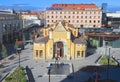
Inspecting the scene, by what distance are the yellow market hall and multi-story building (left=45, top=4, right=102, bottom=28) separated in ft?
230

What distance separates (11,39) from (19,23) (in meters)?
18.2

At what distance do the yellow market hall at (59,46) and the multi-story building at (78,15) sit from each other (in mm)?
69987

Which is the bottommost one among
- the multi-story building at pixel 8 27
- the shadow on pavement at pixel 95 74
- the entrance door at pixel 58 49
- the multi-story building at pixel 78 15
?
the shadow on pavement at pixel 95 74

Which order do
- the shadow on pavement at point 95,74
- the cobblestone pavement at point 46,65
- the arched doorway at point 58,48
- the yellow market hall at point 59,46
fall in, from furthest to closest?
the arched doorway at point 58,48
the yellow market hall at point 59,46
the cobblestone pavement at point 46,65
the shadow on pavement at point 95,74

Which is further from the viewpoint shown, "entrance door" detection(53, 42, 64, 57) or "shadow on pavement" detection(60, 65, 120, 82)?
"entrance door" detection(53, 42, 64, 57)

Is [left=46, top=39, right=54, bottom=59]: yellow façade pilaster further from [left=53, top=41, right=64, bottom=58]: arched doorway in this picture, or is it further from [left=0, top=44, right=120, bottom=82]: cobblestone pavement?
[left=0, top=44, right=120, bottom=82]: cobblestone pavement

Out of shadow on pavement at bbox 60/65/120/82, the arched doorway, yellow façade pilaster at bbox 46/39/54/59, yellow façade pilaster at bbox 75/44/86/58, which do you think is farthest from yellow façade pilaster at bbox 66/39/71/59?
shadow on pavement at bbox 60/65/120/82

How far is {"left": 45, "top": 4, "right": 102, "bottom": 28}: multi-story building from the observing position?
132625mm

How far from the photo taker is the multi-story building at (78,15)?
5221 inches

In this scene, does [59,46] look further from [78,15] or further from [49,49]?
[78,15]

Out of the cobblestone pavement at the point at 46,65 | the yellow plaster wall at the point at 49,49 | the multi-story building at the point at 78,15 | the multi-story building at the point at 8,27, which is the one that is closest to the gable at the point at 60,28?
the yellow plaster wall at the point at 49,49

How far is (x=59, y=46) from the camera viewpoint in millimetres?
63875

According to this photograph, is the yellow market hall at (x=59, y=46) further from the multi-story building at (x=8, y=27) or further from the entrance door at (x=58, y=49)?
the multi-story building at (x=8, y=27)

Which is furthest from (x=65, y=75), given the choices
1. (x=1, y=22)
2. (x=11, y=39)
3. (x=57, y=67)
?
(x=11, y=39)
